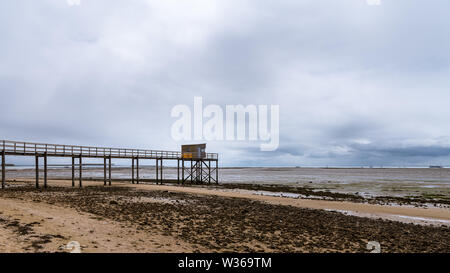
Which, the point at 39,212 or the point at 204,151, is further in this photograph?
the point at 204,151

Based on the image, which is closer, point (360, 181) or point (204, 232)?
point (204, 232)

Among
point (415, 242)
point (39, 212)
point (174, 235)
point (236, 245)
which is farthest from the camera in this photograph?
point (39, 212)

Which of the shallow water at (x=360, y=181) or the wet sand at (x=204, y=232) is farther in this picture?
the shallow water at (x=360, y=181)

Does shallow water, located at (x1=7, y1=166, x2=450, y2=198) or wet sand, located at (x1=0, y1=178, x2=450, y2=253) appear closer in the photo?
wet sand, located at (x1=0, y1=178, x2=450, y2=253)

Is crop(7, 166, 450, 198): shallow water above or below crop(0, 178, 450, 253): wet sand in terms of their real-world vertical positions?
below

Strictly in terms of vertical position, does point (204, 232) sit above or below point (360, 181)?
above

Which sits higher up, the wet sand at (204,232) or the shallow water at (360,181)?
the wet sand at (204,232)
